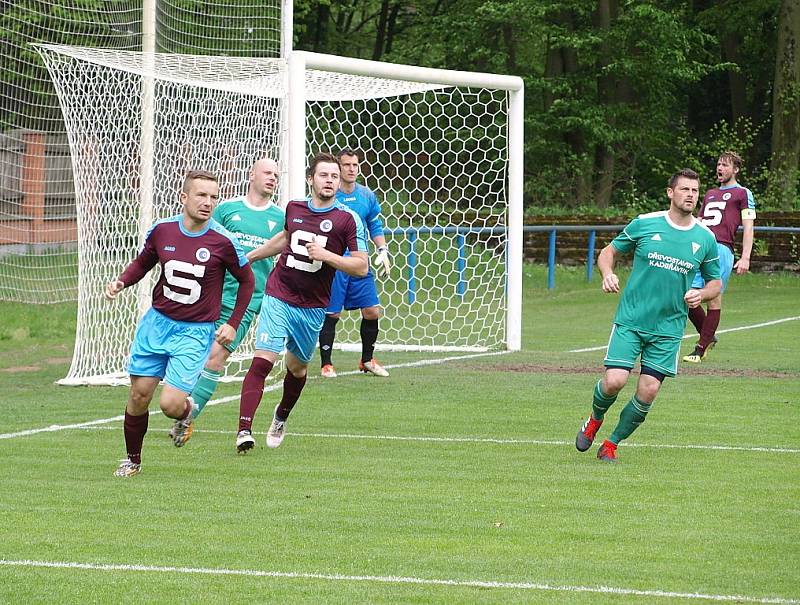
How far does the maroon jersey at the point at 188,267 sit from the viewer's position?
26.1ft

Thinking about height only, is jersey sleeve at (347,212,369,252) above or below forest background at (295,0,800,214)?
below

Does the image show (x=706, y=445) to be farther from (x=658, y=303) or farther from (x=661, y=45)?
(x=661, y=45)

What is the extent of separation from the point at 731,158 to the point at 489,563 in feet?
29.1

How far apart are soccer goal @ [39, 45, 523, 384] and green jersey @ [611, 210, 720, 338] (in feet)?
14.7

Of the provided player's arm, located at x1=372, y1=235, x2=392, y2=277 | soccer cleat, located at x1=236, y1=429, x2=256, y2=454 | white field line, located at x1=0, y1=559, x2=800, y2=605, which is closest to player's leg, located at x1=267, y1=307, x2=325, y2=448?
soccer cleat, located at x1=236, y1=429, x2=256, y2=454

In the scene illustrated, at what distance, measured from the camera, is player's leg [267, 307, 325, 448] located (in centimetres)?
886

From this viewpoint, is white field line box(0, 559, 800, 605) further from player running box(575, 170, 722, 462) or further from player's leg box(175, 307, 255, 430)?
player's leg box(175, 307, 255, 430)

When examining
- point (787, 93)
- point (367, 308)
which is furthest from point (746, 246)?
point (787, 93)

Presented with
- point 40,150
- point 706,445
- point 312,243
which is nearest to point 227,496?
point 312,243

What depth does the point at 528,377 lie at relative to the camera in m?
12.7

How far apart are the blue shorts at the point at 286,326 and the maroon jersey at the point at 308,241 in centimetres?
5

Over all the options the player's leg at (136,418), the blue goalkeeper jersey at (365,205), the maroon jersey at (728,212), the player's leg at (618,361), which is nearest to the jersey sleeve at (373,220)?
the blue goalkeeper jersey at (365,205)

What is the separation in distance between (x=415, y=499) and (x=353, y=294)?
18.4ft

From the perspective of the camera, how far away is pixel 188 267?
26.1ft
